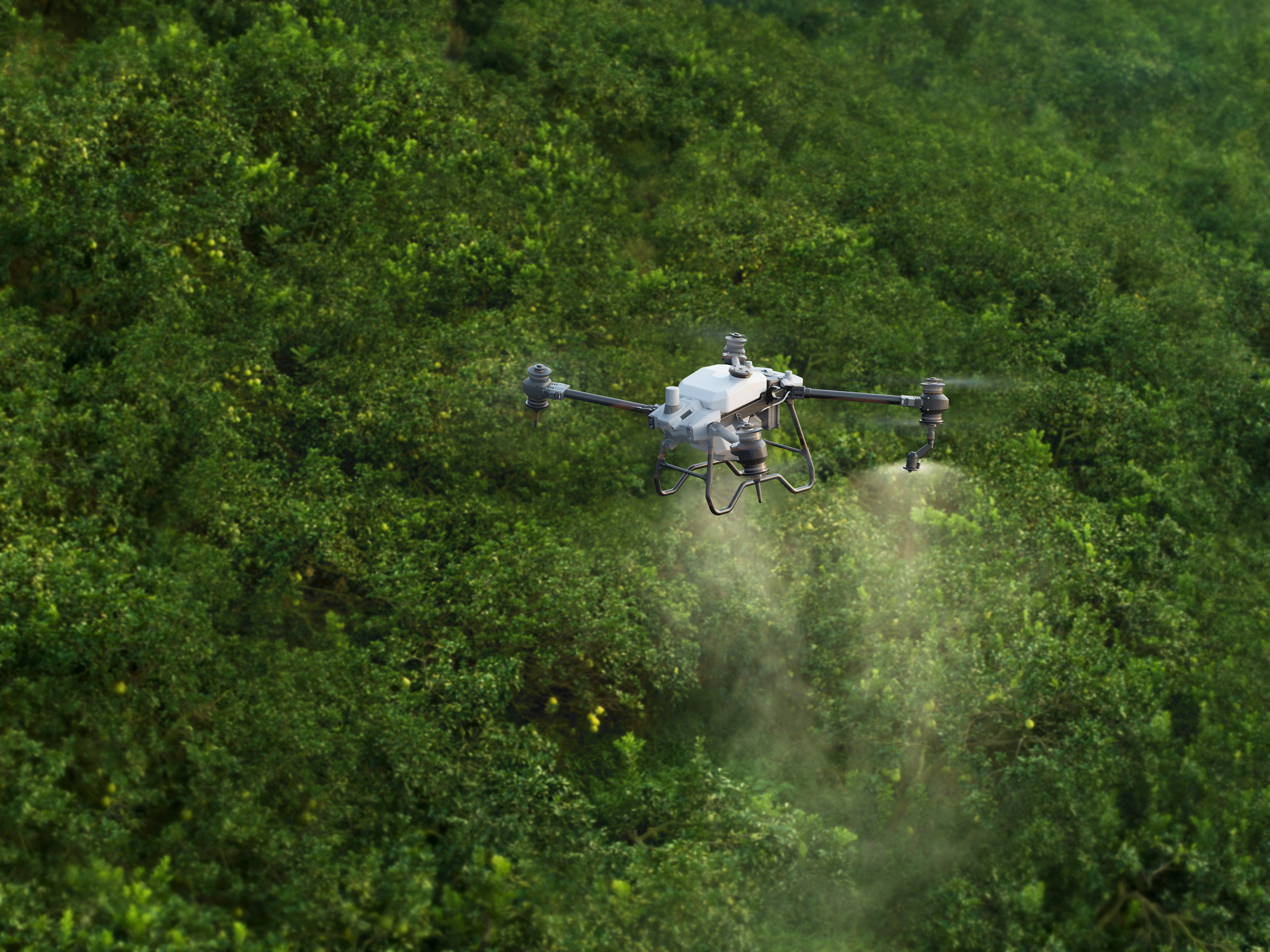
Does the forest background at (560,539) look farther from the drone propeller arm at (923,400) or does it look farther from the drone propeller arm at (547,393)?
the drone propeller arm at (923,400)

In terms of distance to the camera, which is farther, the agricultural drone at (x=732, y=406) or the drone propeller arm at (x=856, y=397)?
the agricultural drone at (x=732, y=406)

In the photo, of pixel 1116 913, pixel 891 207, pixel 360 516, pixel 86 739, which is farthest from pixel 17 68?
pixel 1116 913

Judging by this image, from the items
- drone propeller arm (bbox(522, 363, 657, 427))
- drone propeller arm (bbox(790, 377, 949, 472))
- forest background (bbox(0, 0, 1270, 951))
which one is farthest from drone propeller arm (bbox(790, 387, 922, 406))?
forest background (bbox(0, 0, 1270, 951))

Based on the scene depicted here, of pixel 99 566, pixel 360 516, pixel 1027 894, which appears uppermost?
pixel 99 566

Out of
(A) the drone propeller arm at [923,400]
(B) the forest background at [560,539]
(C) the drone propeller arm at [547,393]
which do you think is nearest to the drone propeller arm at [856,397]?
(A) the drone propeller arm at [923,400]

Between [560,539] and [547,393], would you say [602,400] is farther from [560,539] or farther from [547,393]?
[560,539]

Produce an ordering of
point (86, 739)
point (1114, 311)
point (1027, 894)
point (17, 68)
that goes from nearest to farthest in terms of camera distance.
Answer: point (86, 739) → point (1027, 894) → point (17, 68) → point (1114, 311)

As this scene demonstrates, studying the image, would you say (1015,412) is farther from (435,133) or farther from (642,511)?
(435,133)
